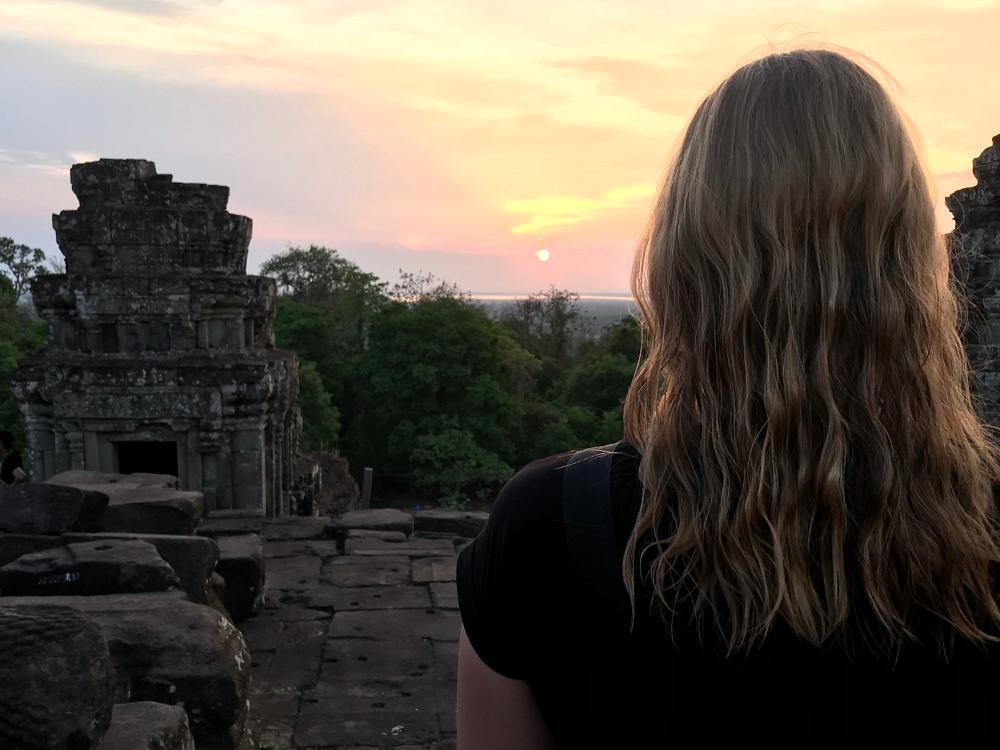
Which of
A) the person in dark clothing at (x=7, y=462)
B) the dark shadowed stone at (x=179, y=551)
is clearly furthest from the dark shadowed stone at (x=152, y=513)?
the person in dark clothing at (x=7, y=462)

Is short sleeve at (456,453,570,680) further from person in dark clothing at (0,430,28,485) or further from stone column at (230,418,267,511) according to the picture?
stone column at (230,418,267,511)

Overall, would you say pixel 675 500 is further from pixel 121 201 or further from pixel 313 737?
pixel 121 201

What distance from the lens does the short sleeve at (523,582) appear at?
3.34 ft

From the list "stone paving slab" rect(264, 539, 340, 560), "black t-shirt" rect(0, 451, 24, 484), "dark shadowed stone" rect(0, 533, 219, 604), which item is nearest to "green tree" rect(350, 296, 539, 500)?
"black t-shirt" rect(0, 451, 24, 484)

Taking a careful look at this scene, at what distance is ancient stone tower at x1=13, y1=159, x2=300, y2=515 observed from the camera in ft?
29.2

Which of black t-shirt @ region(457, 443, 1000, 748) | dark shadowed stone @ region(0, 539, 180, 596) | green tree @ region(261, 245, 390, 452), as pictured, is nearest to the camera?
black t-shirt @ region(457, 443, 1000, 748)

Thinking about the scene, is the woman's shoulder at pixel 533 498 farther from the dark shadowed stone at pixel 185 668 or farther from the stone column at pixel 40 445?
the stone column at pixel 40 445

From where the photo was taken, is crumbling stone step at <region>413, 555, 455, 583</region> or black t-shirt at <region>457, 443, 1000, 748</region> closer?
black t-shirt at <region>457, 443, 1000, 748</region>

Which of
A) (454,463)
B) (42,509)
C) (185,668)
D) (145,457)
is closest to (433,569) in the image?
(42,509)

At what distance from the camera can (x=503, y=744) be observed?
45.2 inches

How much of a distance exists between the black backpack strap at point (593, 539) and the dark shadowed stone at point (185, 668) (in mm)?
2641

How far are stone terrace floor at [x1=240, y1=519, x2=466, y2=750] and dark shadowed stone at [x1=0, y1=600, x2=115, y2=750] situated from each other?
183cm

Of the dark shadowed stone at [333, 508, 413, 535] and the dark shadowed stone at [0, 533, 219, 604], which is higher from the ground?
the dark shadowed stone at [0, 533, 219, 604]

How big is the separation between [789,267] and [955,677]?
50 cm
